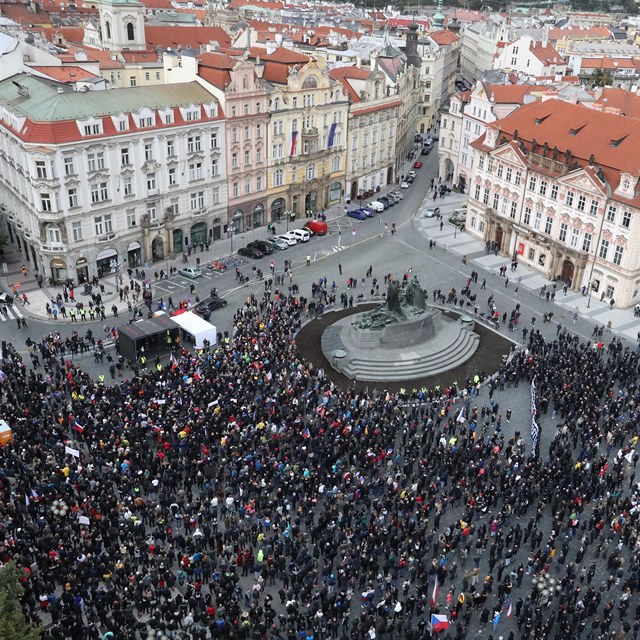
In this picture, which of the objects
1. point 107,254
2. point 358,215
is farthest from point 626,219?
point 107,254

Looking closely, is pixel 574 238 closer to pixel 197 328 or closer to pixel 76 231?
pixel 197 328

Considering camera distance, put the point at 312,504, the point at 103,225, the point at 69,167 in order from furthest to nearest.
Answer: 1. the point at 103,225
2. the point at 69,167
3. the point at 312,504

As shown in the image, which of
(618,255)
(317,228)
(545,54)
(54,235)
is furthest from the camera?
(545,54)

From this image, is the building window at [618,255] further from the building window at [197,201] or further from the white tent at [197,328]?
the building window at [197,201]

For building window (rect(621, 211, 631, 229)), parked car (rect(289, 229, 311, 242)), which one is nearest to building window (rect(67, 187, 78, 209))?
parked car (rect(289, 229, 311, 242))

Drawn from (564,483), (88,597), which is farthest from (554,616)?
(88,597)

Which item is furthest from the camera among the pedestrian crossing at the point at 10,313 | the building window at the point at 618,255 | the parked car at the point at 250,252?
the parked car at the point at 250,252

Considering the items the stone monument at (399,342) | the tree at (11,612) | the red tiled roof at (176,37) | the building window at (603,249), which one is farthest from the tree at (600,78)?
the tree at (11,612)

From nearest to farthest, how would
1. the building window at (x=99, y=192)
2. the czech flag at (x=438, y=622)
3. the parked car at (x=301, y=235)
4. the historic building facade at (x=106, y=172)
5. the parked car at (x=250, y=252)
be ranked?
1. the czech flag at (x=438, y=622)
2. the historic building facade at (x=106, y=172)
3. the building window at (x=99, y=192)
4. the parked car at (x=250, y=252)
5. the parked car at (x=301, y=235)
